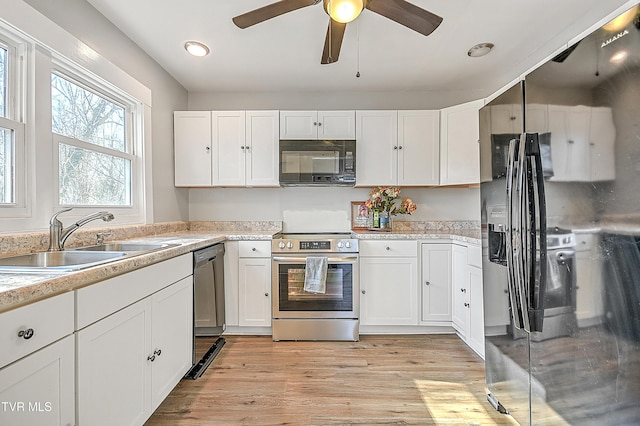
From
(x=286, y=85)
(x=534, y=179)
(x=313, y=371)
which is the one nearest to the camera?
(x=534, y=179)

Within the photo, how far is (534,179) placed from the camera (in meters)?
1.27

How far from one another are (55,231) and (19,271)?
618 mm

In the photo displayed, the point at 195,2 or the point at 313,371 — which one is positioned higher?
the point at 195,2

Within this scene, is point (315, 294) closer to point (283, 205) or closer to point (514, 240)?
point (283, 205)

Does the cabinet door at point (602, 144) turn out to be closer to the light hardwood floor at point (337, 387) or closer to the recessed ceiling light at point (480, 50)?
the light hardwood floor at point (337, 387)

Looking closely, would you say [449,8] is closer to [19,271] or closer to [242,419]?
[19,271]

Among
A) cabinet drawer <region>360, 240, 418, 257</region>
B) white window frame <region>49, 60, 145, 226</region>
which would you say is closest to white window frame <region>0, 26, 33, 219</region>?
white window frame <region>49, 60, 145, 226</region>

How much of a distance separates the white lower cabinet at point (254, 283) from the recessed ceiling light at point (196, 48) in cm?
157

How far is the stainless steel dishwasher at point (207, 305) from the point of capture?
81.0 inches

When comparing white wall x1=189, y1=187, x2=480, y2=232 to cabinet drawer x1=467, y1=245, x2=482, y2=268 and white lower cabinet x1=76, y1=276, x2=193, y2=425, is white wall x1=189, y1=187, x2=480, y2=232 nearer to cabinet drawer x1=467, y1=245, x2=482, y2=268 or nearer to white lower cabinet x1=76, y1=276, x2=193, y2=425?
cabinet drawer x1=467, y1=245, x2=482, y2=268

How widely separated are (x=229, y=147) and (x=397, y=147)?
1651 millimetres

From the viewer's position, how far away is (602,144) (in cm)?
100

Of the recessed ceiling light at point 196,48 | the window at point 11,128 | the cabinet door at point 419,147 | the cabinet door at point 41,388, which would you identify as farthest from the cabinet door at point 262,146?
the cabinet door at point 41,388

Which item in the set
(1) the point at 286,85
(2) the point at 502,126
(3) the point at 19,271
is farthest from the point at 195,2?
(2) the point at 502,126
